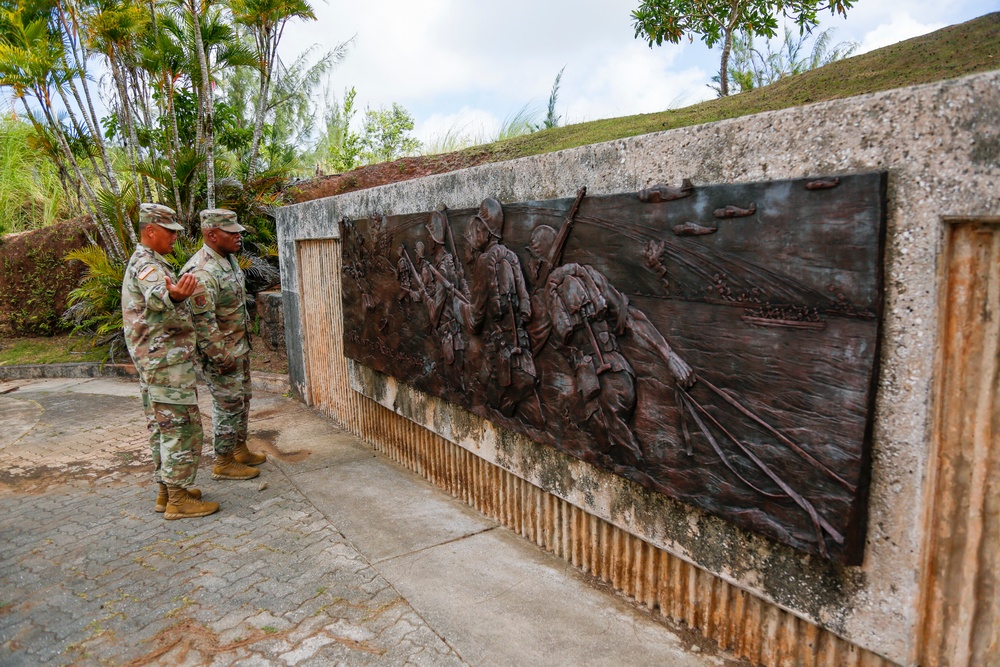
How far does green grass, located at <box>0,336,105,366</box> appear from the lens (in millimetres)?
9438

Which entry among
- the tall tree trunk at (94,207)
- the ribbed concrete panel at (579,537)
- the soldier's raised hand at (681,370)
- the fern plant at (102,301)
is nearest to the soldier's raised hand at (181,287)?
the ribbed concrete panel at (579,537)

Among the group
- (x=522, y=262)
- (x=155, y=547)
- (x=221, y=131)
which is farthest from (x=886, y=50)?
(x=221, y=131)

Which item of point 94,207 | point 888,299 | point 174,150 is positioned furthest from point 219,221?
point 94,207

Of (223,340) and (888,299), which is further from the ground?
(888,299)

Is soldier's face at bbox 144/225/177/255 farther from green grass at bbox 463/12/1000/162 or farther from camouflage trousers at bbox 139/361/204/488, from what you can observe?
green grass at bbox 463/12/1000/162

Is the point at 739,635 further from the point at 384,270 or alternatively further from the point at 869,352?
the point at 384,270

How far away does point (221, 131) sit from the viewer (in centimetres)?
1209

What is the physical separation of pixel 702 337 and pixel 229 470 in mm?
3910

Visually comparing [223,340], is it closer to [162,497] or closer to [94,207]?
[162,497]

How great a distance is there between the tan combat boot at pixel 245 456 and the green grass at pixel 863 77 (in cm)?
371

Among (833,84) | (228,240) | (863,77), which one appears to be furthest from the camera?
(833,84)

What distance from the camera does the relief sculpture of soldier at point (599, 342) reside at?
263cm

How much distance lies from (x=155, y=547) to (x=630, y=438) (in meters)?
2.90

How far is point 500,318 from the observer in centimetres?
343
